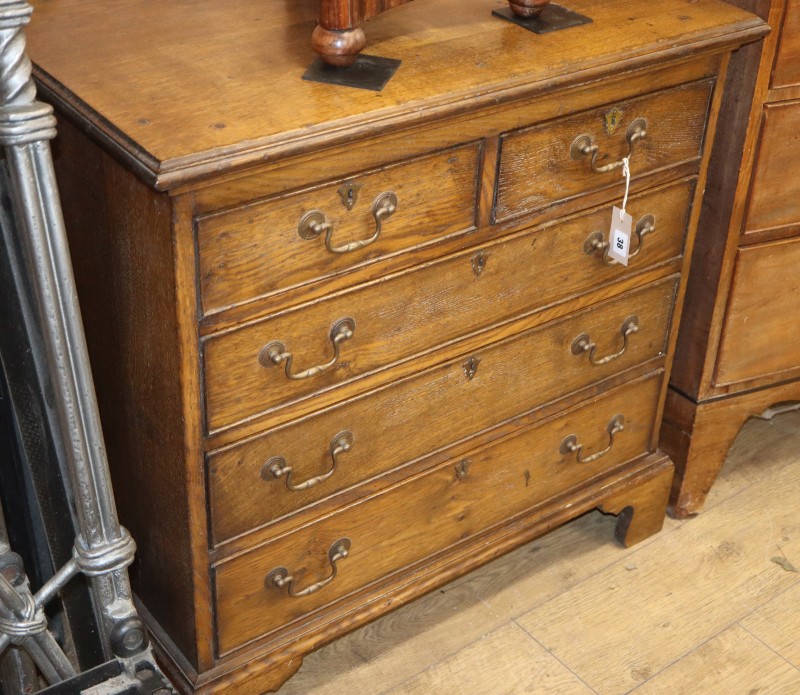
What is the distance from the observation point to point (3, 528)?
167 centimetres

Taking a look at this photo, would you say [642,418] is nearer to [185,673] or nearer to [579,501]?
[579,501]

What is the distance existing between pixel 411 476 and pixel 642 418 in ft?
1.84

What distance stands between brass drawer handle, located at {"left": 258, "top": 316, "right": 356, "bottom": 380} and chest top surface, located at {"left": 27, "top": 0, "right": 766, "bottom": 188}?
11.4 inches

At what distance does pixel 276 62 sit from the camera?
1.57 meters

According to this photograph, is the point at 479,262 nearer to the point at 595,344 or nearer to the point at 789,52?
the point at 595,344

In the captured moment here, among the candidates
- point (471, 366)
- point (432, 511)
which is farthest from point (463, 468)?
point (471, 366)

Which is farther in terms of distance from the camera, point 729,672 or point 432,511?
point 729,672

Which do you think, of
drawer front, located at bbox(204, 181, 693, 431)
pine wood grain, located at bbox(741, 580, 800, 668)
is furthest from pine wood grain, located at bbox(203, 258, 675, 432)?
pine wood grain, located at bbox(741, 580, 800, 668)

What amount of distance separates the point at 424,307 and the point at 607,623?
0.81 metres

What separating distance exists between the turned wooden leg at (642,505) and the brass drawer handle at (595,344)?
1.04 ft

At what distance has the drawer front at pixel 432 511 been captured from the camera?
1.75 m

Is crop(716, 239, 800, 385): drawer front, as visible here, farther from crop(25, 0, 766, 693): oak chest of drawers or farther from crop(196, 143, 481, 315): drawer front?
crop(196, 143, 481, 315): drawer front

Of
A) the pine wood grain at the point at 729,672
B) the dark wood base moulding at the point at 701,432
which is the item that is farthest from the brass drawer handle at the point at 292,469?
the dark wood base moulding at the point at 701,432

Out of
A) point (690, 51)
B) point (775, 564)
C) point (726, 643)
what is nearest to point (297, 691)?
point (726, 643)
